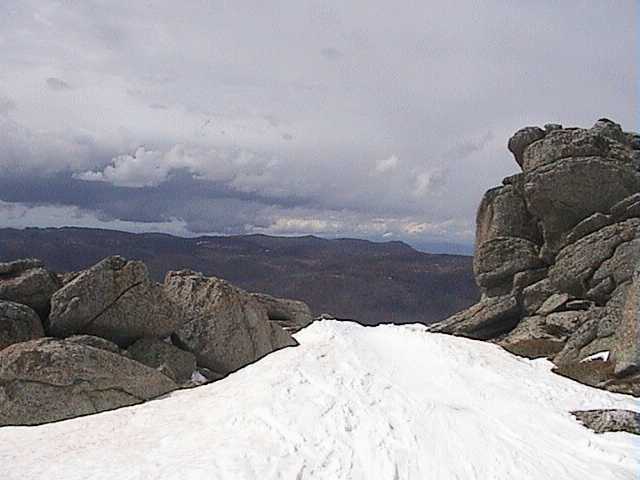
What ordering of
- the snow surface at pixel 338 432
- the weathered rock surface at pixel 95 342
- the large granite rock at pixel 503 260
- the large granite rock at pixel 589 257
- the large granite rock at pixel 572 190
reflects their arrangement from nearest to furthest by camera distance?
1. the snow surface at pixel 338 432
2. the weathered rock surface at pixel 95 342
3. the large granite rock at pixel 589 257
4. the large granite rock at pixel 572 190
5. the large granite rock at pixel 503 260

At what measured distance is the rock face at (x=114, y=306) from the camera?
24.0m

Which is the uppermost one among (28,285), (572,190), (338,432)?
(572,190)

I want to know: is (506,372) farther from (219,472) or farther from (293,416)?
(219,472)

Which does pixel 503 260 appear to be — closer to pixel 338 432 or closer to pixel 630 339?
pixel 630 339

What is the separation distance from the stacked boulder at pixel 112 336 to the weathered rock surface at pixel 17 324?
3cm

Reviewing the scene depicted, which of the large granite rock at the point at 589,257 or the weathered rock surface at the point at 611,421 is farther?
the large granite rock at the point at 589,257

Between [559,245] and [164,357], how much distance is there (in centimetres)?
3311

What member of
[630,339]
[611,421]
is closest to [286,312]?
[630,339]

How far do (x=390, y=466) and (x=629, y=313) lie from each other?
53.0 feet

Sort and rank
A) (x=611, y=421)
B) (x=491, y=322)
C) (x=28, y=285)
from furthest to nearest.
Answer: (x=491, y=322), (x=28, y=285), (x=611, y=421)

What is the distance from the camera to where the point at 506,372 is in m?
27.8

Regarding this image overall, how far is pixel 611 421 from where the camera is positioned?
20406mm

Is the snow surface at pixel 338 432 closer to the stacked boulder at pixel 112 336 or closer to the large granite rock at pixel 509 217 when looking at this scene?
the stacked boulder at pixel 112 336

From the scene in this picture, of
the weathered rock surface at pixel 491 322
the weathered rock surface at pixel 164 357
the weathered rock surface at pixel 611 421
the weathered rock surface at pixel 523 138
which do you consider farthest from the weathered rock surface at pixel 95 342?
the weathered rock surface at pixel 523 138
